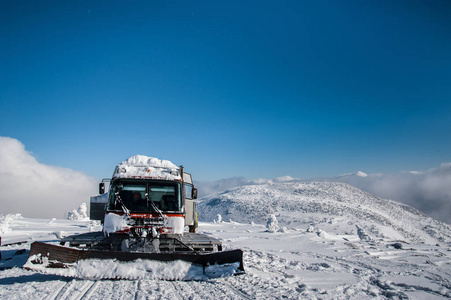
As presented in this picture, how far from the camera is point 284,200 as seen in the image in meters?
72.1

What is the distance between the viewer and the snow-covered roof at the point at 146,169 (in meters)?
7.91

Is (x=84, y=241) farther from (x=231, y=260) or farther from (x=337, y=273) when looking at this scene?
(x=337, y=273)

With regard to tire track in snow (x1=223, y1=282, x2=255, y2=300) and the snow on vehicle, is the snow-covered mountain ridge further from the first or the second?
tire track in snow (x1=223, y1=282, x2=255, y2=300)

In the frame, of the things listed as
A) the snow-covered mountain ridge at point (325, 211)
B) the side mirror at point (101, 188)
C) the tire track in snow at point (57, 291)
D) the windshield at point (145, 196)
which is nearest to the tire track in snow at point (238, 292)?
the windshield at point (145, 196)

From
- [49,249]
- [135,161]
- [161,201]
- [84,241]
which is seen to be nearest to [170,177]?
[161,201]

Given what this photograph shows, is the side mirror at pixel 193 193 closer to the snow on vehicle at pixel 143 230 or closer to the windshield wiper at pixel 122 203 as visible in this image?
the snow on vehicle at pixel 143 230

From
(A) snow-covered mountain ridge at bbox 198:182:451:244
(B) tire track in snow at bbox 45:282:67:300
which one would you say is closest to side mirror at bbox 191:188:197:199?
(B) tire track in snow at bbox 45:282:67:300

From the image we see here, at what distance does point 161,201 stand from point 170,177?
76cm

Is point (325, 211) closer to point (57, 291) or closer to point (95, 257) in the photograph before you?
point (95, 257)

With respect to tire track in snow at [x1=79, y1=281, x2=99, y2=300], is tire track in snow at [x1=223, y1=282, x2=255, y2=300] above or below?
below

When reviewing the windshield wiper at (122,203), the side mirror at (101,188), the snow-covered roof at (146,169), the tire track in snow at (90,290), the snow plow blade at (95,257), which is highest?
the snow-covered roof at (146,169)

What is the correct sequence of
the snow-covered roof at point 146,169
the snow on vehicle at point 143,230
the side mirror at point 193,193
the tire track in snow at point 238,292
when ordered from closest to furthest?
the tire track in snow at point 238,292
the snow on vehicle at point 143,230
the snow-covered roof at point 146,169
the side mirror at point 193,193

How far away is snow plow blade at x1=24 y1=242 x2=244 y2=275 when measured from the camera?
17.6 ft

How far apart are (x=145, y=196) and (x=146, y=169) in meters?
0.85
